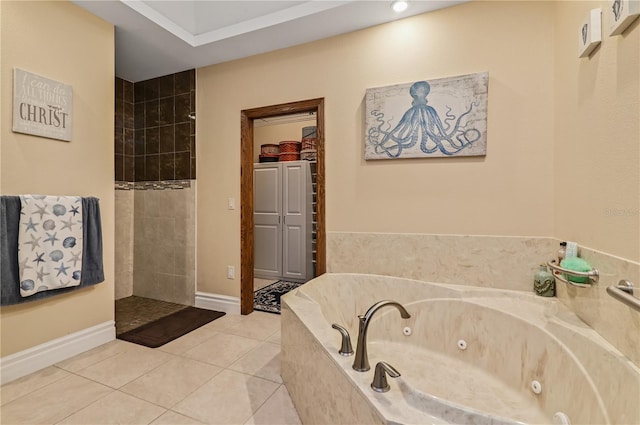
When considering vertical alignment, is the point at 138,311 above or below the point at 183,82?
below

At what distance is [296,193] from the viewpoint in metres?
4.24

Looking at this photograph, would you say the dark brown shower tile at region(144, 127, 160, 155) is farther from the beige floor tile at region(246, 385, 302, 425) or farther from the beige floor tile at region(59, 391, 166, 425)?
the beige floor tile at region(246, 385, 302, 425)

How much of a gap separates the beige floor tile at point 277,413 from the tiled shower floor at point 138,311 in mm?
1676

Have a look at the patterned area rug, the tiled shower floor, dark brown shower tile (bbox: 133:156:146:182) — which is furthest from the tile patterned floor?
dark brown shower tile (bbox: 133:156:146:182)

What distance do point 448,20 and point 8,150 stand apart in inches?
122

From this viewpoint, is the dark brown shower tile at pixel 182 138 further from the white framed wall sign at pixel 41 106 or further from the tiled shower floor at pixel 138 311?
the tiled shower floor at pixel 138 311

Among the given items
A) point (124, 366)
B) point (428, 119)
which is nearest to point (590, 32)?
point (428, 119)

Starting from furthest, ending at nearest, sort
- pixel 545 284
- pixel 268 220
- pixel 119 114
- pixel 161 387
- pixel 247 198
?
1. pixel 268 220
2. pixel 119 114
3. pixel 247 198
4. pixel 545 284
5. pixel 161 387

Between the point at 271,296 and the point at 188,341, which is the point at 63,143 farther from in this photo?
the point at 271,296

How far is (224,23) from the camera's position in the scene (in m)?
2.61

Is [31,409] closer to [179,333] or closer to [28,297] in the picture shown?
[28,297]

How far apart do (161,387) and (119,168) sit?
2.62 meters

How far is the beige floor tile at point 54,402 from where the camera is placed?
152 cm

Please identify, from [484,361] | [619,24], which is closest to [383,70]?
[619,24]
